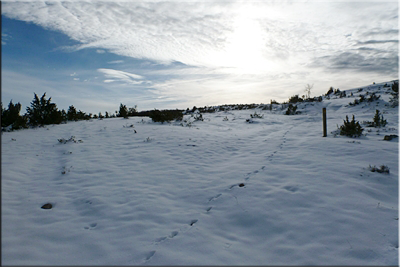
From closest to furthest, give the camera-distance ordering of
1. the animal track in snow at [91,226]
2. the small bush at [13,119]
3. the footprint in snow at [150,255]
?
1. the footprint in snow at [150,255]
2. the animal track in snow at [91,226]
3. the small bush at [13,119]

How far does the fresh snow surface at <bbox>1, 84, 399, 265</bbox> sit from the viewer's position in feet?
9.46

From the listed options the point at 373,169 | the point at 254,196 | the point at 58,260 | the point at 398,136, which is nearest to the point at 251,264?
the point at 254,196

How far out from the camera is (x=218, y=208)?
395 centimetres

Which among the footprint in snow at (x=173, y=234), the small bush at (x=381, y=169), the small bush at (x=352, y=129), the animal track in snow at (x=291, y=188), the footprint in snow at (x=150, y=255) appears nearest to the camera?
the footprint in snow at (x=150, y=255)

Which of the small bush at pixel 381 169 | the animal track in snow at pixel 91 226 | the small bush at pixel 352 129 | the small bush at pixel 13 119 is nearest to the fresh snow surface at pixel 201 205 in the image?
the animal track in snow at pixel 91 226

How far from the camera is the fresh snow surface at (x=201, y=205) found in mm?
2885

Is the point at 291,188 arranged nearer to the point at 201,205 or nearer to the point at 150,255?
the point at 201,205

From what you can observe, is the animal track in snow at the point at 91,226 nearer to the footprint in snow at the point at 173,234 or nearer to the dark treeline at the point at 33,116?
the footprint in snow at the point at 173,234

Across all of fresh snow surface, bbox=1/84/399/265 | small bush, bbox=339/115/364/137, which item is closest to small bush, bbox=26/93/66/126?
fresh snow surface, bbox=1/84/399/265

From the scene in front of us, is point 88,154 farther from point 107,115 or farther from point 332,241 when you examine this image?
point 107,115

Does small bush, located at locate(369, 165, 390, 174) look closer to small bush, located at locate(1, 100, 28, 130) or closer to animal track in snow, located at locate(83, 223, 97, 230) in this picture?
animal track in snow, located at locate(83, 223, 97, 230)

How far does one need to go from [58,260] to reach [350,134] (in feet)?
29.9

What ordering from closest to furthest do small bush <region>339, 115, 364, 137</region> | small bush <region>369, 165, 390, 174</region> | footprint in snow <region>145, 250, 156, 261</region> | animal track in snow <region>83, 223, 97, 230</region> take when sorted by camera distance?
1. footprint in snow <region>145, 250, 156, 261</region>
2. animal track in snow <region>83, 223, 97, 230</region>
3. small bush <region>369, 165, 390, 174</region>
4. small bush <region>339, 115, 364, 137</region>

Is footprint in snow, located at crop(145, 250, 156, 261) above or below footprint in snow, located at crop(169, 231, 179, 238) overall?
below
